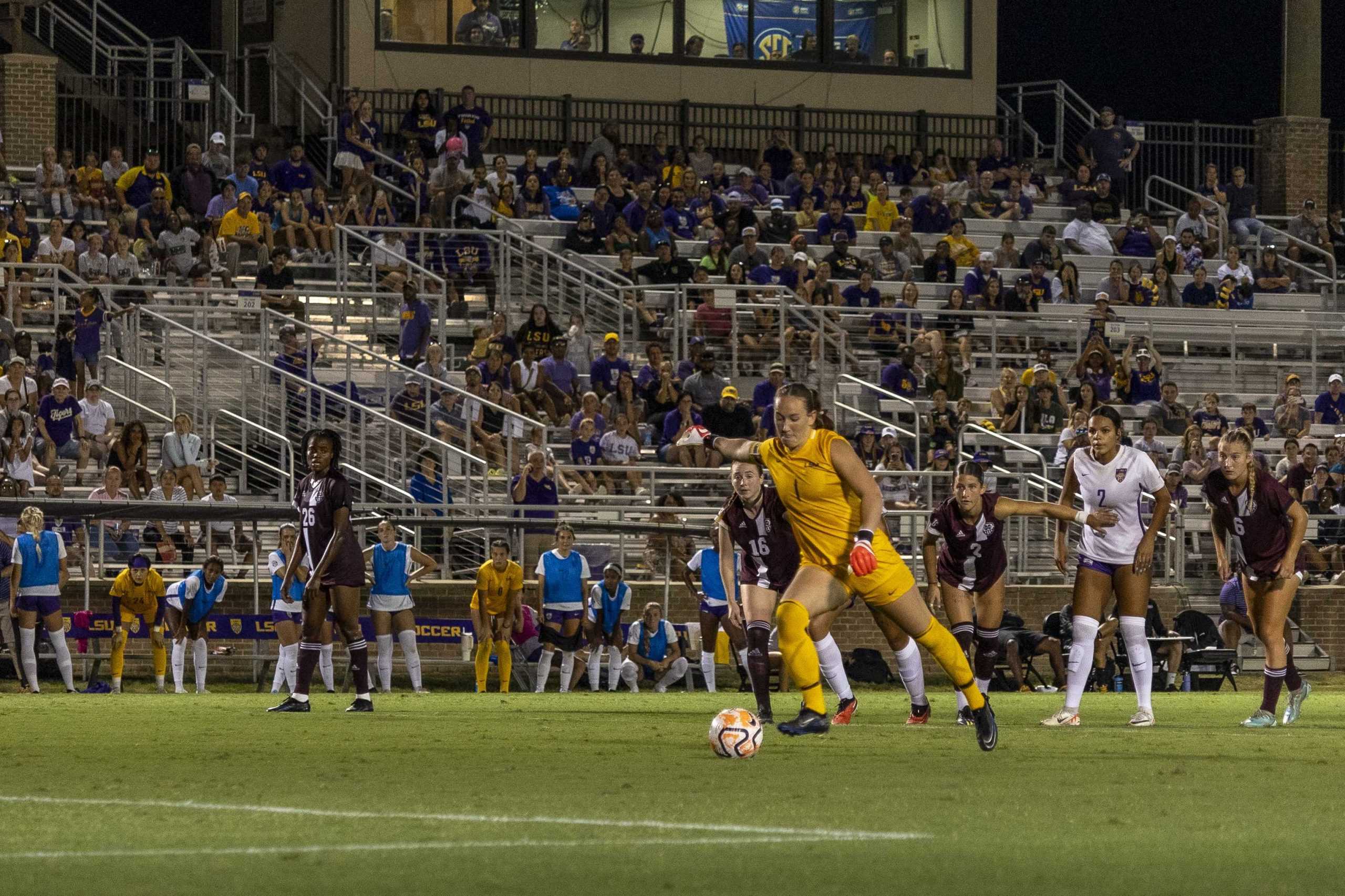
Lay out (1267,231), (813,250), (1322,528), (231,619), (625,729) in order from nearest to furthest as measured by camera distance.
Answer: (625,729), (231,619), (1322,528), (813,250), (1267,231)

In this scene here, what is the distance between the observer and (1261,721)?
1445 cm

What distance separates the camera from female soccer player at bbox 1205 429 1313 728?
14375mm

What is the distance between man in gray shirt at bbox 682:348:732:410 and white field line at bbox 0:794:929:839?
731 inches

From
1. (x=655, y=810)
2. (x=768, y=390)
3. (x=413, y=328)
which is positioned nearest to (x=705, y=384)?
(x=768, y=390)

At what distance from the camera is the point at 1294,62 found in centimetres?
3944

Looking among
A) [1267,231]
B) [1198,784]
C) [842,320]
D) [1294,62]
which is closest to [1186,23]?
[1294,62]

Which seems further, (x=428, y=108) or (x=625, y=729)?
(x=428, y=108)

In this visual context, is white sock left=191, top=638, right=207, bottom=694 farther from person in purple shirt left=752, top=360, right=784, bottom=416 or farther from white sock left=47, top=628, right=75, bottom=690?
person in purple shirt left=752, top=360, right=784, bottom=416

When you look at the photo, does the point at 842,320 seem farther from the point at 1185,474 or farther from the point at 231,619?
the point at 231,619

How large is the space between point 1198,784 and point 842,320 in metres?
21.2

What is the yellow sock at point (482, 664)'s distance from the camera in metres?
21.8

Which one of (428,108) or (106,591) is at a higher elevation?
(428,108)

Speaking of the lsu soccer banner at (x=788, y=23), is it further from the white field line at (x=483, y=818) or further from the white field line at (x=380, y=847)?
the white field line at (x=380, y=847)

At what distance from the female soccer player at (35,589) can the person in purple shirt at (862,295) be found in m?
13.7
